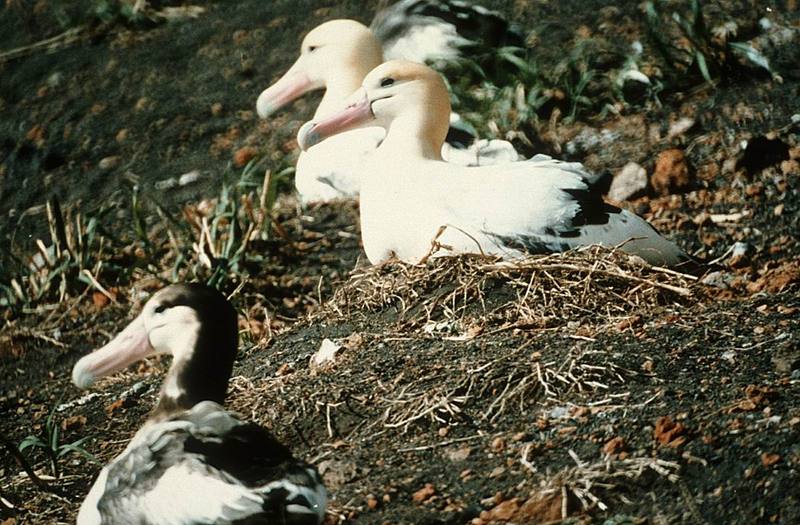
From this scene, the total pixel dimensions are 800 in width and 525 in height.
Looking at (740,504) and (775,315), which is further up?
(740,504)

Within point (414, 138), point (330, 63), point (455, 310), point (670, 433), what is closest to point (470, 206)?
point (455, 310)

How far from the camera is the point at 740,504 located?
138 inches

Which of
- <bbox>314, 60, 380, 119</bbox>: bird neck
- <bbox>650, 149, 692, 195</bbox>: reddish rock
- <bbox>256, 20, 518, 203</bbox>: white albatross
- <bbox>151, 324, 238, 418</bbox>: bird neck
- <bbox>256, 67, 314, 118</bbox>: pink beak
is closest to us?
<bbox>151, 324, 238, 418</bbox>: bird neck

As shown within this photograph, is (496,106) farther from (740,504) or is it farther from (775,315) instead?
(740,504)

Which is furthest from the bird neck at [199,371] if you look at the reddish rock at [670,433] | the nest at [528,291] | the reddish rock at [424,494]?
the reddish rock at [670,433]

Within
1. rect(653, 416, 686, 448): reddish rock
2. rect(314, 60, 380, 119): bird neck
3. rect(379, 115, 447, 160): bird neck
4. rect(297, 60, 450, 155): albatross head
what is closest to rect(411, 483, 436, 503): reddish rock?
rect(653, 416, 686, 448): reddish rock

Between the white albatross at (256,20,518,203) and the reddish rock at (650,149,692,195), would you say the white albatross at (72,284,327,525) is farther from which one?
the reddish rock at (650,149,692,195)

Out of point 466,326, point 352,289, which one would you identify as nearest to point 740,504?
point 466,326

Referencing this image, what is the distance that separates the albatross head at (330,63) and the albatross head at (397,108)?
149 centimetres

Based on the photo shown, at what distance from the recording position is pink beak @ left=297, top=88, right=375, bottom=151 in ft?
21.2

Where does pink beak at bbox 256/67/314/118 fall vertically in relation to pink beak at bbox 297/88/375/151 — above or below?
below

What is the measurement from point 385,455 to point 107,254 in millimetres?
3521

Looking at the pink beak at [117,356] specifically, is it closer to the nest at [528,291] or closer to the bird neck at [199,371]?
the bird neck at [199,371]

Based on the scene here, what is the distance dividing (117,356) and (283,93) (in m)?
3.83
